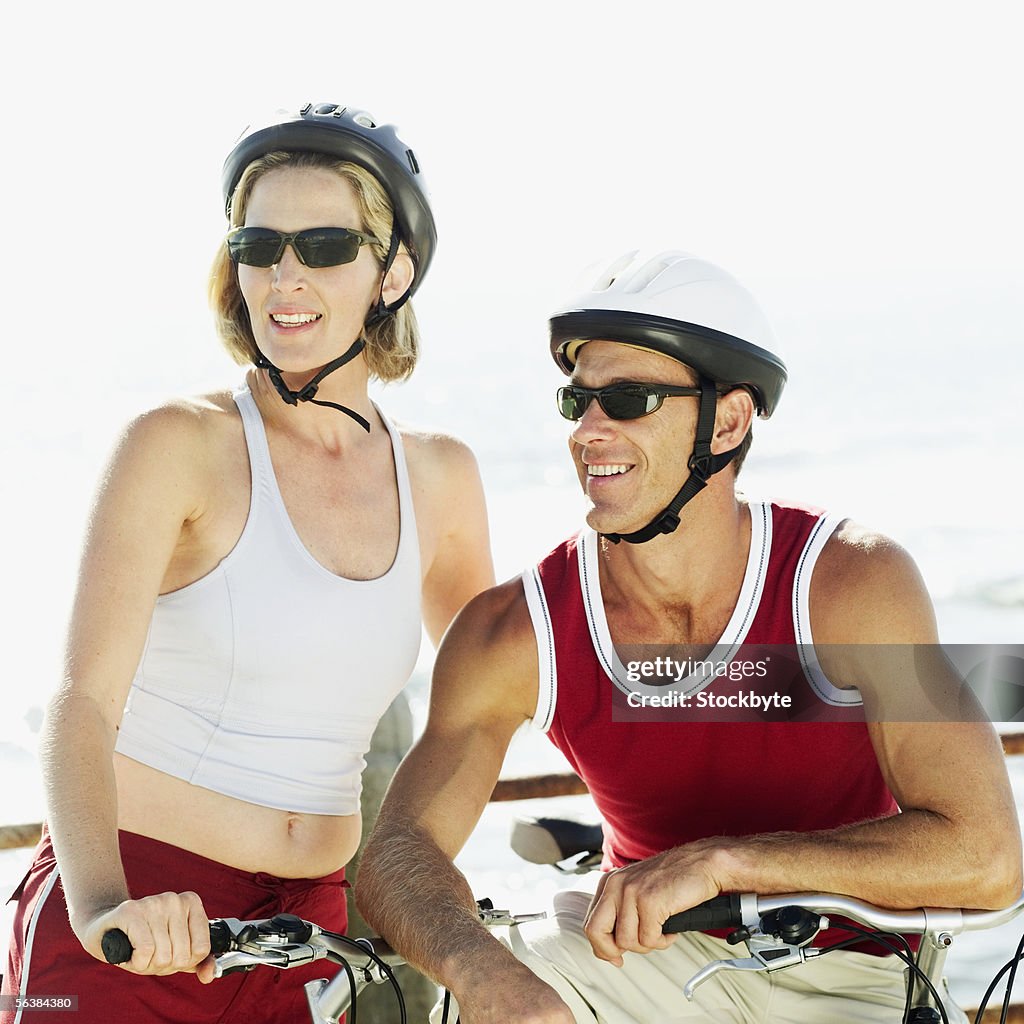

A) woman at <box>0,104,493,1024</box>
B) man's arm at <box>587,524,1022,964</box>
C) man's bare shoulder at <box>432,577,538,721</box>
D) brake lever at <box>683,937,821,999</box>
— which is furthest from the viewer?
man's bare shoulder at <box>432,577,538,721</box>

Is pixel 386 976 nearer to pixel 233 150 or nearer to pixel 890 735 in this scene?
pixel 890 735

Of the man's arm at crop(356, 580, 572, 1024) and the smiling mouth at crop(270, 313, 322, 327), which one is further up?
the smiling mouth at crop(270, 313, 322, 327)

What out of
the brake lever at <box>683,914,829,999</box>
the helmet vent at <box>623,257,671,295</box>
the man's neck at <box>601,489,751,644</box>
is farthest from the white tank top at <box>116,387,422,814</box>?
the brake lever at <box>683,914,829,999</box>

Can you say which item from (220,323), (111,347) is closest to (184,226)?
(111,347)

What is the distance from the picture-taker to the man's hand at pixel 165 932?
249cm

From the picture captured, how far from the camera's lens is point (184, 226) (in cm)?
5094

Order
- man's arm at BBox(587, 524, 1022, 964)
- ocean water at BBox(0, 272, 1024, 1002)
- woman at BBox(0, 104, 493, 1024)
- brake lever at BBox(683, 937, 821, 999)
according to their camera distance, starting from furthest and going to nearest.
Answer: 1. ocean water at BBox(0, 272, 1024, 1002)
2. woman at BBox(0, 104, 493, 1024)
3. man's arm at BBox(587, 524, 1022, 964)
4. brake lever at BBox(683, 937, 821, 999)

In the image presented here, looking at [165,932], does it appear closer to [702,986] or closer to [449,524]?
[702,986]

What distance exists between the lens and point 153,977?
10.1 ft

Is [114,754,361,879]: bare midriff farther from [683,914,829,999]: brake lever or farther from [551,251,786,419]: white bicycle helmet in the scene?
[551,251,786,419]: white bicycle helmet

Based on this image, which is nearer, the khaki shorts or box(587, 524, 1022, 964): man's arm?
box(587, 524, 1022, 964): man's arm

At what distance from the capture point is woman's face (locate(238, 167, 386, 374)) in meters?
3.48

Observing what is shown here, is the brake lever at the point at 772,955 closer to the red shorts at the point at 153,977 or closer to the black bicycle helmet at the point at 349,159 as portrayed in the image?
the red shorts at the point at 153,977

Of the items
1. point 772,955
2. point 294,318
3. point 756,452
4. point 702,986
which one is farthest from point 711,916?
point 756,452
